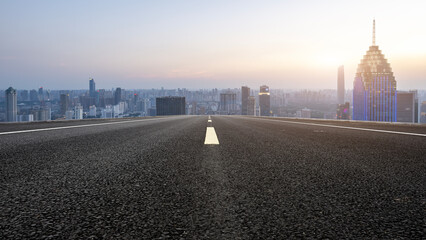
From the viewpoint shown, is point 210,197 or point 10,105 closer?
point 210,197

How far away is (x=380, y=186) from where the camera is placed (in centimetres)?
206

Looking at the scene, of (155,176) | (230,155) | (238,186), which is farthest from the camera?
(230,155)

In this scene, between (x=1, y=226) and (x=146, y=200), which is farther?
(x=146, y=200)

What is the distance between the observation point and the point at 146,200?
5.57ft

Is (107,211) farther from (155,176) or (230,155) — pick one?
(230,155)

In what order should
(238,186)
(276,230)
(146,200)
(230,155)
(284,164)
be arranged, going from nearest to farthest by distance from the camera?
1. (276,230)
2. (146,200)
3. (238,186)
4. (284,164)
5. (230,155)

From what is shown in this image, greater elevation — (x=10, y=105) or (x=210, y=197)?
(x=10, y=105)

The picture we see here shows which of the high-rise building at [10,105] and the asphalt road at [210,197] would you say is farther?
the high-rise building at [10,105]

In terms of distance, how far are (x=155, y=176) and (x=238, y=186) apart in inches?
30.0

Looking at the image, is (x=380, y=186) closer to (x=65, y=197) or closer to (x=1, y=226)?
(x=65, y=197)

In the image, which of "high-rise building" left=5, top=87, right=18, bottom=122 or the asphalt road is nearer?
the asphalt road

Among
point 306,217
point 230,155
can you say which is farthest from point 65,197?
point 230,155

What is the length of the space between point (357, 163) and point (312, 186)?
1.25 metres

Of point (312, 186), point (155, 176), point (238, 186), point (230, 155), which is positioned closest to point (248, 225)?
point (238, 186)
